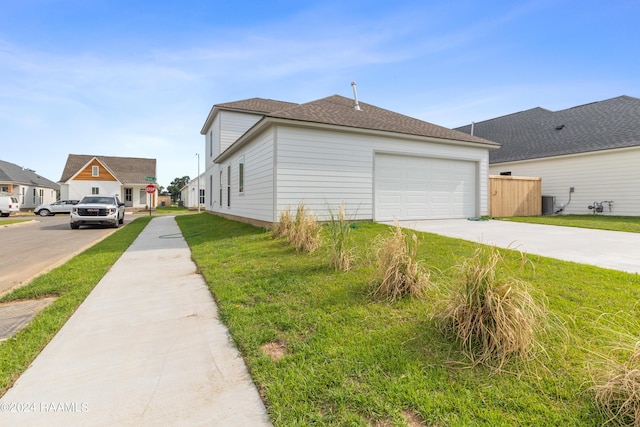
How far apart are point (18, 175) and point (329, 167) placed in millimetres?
42616

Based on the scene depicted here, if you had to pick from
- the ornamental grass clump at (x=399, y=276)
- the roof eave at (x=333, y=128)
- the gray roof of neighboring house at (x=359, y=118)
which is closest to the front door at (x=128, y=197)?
the roof eave at (x=333, y=128)

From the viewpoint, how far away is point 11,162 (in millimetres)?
36375

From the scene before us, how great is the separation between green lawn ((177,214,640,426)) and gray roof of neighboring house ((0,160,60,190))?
4155cm

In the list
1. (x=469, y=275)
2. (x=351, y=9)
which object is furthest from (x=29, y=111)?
(x=469, y=275)

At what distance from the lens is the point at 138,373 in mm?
2262

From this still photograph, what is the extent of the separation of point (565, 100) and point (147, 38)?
28445 millimetres

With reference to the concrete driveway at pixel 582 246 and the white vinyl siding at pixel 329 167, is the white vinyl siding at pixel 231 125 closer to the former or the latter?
the white vinyl siding at pixel 329 167

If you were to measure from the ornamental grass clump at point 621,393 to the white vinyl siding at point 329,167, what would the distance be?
8.10 m

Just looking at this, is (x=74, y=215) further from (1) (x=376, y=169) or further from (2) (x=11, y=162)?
(2) (x=11, y=162)

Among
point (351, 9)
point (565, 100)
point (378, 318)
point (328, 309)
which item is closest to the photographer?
point (378, 318)

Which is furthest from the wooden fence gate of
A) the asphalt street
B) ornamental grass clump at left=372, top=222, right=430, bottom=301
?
the asphalt street

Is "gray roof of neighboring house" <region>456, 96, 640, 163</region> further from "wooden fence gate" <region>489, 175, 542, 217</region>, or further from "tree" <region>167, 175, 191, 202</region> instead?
"tree" <region>167, 175, 191, 202</region>

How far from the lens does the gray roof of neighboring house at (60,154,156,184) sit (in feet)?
117

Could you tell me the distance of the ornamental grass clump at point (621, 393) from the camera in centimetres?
153
